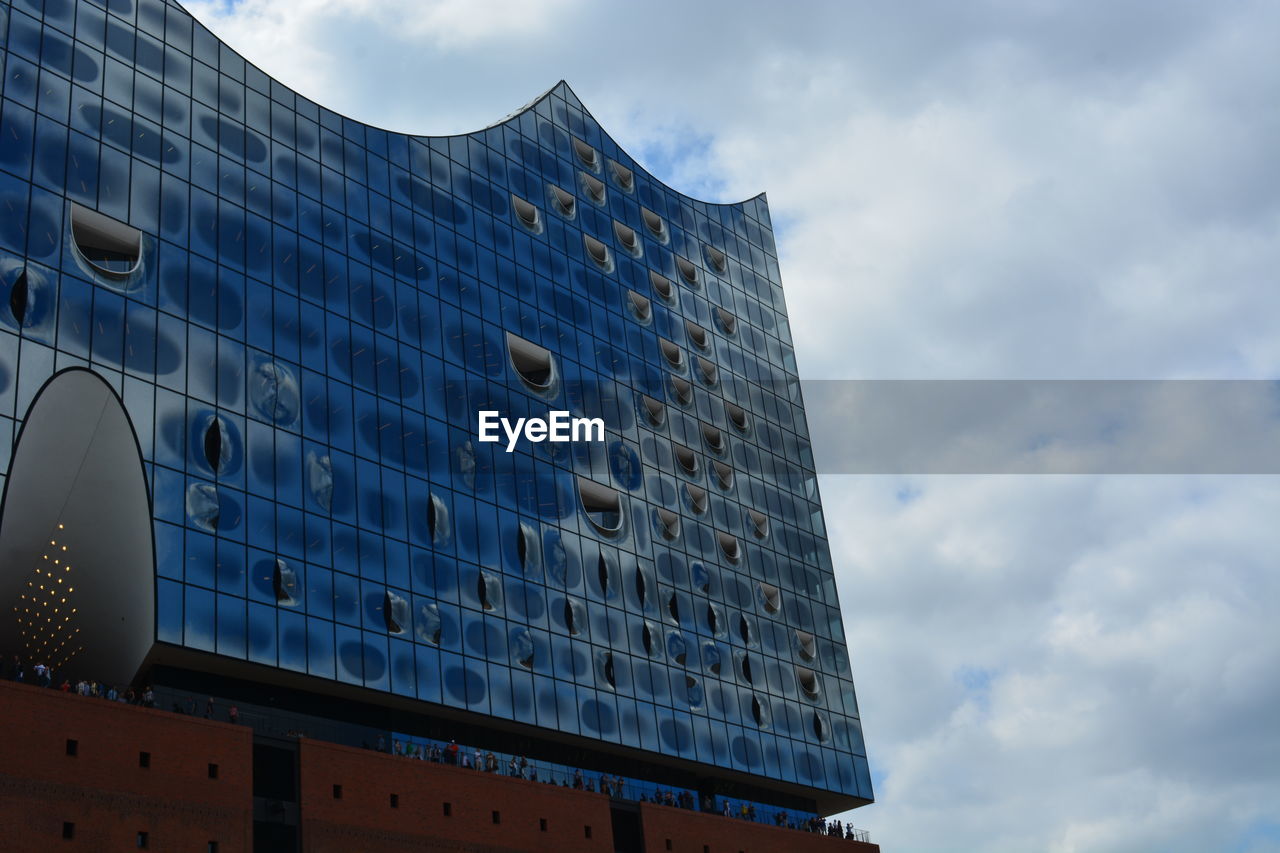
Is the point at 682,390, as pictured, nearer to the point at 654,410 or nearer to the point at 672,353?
the point at 672,353

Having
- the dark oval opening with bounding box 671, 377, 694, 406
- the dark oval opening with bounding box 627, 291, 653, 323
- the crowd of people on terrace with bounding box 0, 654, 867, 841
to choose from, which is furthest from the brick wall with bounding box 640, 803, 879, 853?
the dark oval opening with bounding box 627, 291, 653, 323

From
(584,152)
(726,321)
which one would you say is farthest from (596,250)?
(726,321)

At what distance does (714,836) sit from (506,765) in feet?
26.5

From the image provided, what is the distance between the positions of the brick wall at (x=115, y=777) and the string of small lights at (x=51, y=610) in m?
6.77

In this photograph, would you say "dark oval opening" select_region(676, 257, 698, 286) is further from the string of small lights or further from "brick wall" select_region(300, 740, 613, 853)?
the string of small lights

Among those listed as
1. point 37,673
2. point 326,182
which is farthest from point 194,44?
point 37,673

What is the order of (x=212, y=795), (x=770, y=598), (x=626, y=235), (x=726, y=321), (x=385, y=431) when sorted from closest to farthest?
(x=212, y=795) → (x=385, y=431) → (x=770, y=598) → (x=626, y=235) → (x=726, y=321)

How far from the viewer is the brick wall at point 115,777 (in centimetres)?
3069

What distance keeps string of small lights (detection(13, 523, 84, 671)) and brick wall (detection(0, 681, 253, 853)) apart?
677 cm

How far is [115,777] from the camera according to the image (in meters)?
32.3

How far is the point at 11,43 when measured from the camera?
129 ft

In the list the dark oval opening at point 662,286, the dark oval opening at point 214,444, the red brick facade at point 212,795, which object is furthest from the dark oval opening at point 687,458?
the dark oval opening at point 214,444

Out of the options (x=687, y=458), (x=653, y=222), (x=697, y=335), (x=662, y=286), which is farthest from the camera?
(x=653, y=222)

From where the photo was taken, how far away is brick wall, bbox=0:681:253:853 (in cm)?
3069
